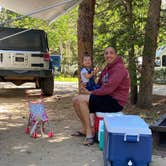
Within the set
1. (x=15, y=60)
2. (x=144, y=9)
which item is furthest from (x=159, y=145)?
(x=15, y=60)

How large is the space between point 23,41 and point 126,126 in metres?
9.01

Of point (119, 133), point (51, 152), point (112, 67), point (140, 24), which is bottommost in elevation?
point (51, 152)

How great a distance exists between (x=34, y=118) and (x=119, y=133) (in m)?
2.93

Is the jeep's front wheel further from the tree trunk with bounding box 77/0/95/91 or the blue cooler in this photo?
the blue cooler

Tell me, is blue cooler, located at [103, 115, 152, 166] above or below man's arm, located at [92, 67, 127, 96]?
below

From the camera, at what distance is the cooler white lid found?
188 inches

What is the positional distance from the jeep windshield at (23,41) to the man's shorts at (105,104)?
681cm

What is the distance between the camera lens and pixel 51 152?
6.42 metres

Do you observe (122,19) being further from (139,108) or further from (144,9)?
(139,108)

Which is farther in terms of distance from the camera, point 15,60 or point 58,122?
point 15,60

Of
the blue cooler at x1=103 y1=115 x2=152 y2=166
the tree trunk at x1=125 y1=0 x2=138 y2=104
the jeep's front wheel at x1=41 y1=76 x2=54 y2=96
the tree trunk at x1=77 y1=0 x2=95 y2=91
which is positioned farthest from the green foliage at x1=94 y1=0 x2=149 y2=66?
Result: the blue cooler at x1=103 y1=115 x2=152 y2=166

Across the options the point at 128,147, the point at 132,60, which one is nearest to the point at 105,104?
the point at 128,147

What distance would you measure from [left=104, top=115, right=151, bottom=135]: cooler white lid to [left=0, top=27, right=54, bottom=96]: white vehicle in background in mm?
8099

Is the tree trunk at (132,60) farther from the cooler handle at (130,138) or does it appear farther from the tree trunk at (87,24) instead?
the cooler handle at (130,138)
